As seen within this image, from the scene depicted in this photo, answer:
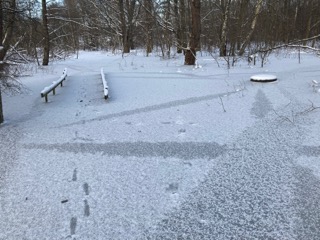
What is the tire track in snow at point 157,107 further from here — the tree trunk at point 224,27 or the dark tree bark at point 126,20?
the dark tree bark at point 126,20

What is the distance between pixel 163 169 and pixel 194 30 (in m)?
10.7

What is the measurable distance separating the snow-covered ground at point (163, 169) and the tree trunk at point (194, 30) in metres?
6.75

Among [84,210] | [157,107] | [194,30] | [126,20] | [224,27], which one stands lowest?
[84,210]

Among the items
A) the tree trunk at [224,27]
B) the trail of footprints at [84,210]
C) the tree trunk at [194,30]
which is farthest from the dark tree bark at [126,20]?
the trail of footprints at [84,210]

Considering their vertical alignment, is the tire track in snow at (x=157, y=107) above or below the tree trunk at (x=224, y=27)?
below

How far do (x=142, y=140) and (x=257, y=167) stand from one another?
1.84m

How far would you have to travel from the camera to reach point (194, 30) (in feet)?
42.7

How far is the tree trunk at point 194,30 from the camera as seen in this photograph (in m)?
12.7

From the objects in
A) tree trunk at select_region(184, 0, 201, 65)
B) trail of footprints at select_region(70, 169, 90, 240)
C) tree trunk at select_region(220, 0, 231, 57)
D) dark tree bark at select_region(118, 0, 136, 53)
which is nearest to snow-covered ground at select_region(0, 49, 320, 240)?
trail of footprints at select_region(70, 169, 90, 240)

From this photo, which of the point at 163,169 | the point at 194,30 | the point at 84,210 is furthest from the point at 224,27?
the point at 84,210

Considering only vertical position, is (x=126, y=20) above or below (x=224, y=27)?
above

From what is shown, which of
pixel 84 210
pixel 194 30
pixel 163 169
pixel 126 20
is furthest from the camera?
pixel 126 20

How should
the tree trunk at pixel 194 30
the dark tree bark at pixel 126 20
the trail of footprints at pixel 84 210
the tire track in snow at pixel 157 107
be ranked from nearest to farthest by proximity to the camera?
the trail of footprints at pixel 84 210, the tire track in snow at pixel 157 107, the tree trunk at pixel 194 30, the dark tree bark at pixel 126 20

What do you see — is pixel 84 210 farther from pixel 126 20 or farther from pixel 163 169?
pixel 126 20
